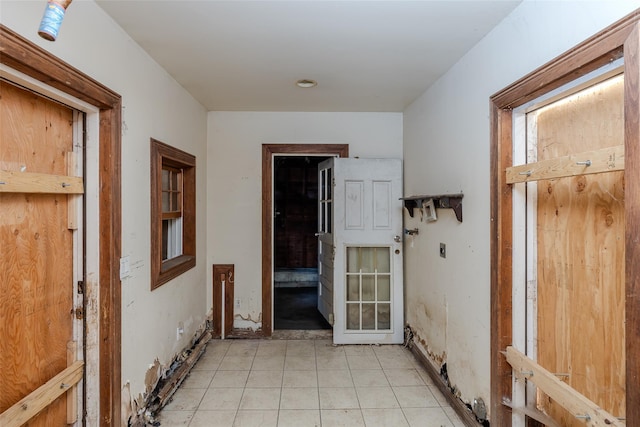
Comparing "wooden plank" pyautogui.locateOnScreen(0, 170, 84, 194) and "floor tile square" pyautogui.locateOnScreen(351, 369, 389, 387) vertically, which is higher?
"wooden plank" pyautogui.locateOnScreen(0, 170, 84, 194)

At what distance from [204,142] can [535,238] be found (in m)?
3.21

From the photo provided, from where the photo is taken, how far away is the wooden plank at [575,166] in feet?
4.07

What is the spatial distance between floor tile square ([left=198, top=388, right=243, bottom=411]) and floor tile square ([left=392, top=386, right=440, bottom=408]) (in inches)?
48.7

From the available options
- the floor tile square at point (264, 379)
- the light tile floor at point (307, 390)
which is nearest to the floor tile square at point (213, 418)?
the light tile floor at point (307, 390)

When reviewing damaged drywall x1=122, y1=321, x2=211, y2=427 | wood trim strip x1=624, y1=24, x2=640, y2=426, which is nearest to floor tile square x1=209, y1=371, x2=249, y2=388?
damaged drywall x1=122, y1=321, x2=211, y2=427

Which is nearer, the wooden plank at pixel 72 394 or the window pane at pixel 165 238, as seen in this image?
the wooden plank at pixel 72 394

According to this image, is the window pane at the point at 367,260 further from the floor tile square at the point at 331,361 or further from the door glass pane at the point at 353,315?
the floor tile square at the point at 331,361

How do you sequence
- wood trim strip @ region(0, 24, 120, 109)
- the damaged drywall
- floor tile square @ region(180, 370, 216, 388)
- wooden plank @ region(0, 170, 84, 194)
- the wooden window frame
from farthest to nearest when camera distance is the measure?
floor tile square @ region(180, 370, 216, 388), the wooden window frame, the damaged drywall, wooden plank @ region(0, 170, 84, 194), wood trim strip @ region(0, 24, 120, 109)

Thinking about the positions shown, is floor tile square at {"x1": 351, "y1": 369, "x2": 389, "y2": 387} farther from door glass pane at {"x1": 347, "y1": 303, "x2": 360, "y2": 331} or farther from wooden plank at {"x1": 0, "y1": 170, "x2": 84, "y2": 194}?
wooden plank at {"x1": 0, "y1": 170, "x2": 84, "y2": 194}

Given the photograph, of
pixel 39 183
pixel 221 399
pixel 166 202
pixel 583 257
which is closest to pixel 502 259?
pixel 583 257

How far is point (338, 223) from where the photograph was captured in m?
3.69

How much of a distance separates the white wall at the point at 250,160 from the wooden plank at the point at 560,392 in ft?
8.32

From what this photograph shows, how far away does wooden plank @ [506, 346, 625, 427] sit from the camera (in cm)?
130

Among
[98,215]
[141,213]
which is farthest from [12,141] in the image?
[141,213]
